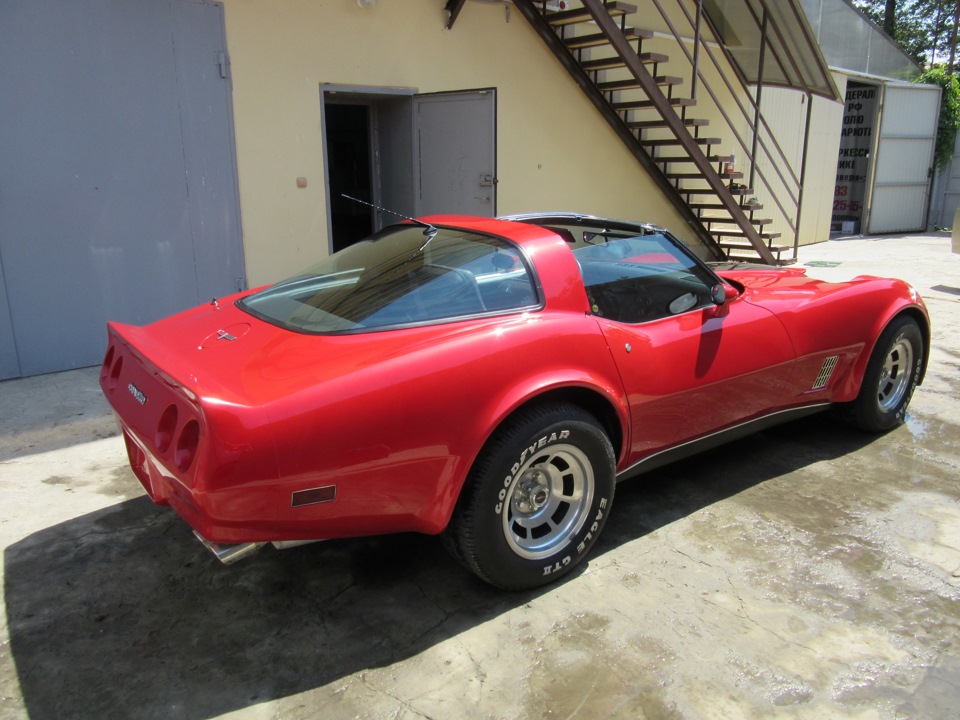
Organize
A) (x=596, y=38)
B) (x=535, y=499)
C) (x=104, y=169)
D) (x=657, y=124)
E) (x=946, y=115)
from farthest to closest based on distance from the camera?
(x=946, y=115)
(x=657, y=124)
(x=596, y=38)
(x=104, y=169)
(x=535, y=499)

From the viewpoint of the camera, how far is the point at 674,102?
8.61 m

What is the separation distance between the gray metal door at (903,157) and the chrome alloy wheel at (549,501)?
53.4 ft

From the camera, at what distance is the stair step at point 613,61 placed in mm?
8227

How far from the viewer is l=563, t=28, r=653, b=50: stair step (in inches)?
319

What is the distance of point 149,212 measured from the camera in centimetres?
587

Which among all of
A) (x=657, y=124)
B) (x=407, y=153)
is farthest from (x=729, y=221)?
(x=407, y=153)

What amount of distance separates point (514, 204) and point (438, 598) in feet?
21.9

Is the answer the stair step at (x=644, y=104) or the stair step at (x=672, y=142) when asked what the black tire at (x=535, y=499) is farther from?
the stair step at (x=672, y=142)

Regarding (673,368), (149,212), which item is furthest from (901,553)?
(149,212)

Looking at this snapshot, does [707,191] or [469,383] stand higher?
[707,191]

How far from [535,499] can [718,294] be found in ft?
4.56

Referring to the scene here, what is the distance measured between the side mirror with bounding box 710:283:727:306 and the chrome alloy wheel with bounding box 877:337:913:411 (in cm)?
154

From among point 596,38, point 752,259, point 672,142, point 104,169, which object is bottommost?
point 752,259

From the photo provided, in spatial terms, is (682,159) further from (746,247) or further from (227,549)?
(227,549)
